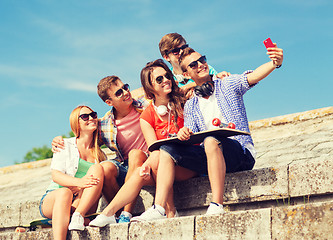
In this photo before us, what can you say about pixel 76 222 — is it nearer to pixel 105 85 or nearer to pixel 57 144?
pixel 57 144

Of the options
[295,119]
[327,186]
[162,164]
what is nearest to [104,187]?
[162,164]

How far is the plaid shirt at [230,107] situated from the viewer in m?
4.02

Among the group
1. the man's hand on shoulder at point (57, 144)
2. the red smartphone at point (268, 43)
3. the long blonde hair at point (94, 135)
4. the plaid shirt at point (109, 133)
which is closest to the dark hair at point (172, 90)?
the plaid shirt at point (109, 133)

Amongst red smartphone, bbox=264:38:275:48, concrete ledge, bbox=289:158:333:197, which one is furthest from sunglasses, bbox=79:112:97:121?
concrete ledge, bbox=289:158:333:197

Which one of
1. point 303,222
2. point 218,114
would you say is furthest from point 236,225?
point 218,114

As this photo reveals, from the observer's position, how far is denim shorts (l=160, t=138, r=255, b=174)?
3.79 metres

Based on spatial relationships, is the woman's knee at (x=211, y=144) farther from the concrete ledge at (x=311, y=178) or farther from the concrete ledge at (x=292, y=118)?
the concrete ledge at (x=292, y=118)

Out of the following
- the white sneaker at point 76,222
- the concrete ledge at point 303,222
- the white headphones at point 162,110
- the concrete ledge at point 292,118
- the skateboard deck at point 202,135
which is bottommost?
the concrete ledge at point 303,222

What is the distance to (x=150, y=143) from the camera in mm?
4219

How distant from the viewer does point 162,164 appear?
3.80m

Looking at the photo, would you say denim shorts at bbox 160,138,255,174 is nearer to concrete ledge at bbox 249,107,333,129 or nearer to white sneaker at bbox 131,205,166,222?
white sneaker at bbox 131,205,166,222

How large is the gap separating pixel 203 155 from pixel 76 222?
1204 mm

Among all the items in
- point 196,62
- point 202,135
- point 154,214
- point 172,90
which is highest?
point 196,62

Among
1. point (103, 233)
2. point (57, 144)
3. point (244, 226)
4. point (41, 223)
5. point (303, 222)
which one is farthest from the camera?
point (57, 144)
